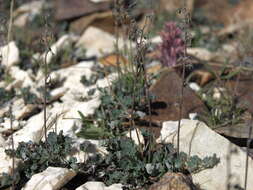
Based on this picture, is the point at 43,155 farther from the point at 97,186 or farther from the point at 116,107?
the point at 116,107

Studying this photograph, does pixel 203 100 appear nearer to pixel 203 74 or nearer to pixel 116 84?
pixel 203 74

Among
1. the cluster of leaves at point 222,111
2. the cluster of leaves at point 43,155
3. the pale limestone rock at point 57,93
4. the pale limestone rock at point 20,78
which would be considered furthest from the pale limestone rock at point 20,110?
the cluster of leaves at point 222,111

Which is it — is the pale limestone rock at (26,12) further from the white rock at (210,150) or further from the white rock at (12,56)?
the white rock at (210,150)

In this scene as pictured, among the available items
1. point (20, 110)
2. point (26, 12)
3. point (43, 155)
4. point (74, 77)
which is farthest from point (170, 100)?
point (26, 12)

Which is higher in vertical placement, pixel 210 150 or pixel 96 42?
pixel 96 42

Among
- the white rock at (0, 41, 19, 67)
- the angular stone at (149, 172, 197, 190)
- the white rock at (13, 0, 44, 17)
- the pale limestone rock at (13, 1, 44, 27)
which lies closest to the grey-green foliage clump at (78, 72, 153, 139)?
the angular stone at (149, 172, 197, 190)

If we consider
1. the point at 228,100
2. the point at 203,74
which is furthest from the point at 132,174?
the point at 203,74
